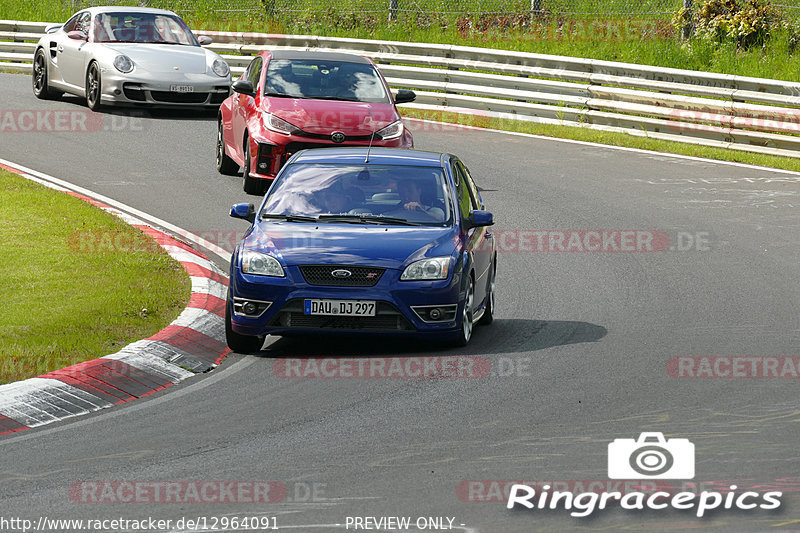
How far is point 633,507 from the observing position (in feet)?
21.8

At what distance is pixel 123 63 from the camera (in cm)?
2197

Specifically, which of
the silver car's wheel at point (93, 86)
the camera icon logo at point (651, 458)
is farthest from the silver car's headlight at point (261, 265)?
the silver car's wheel at point (93, 86)

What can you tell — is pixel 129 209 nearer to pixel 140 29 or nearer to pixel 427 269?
pixel 427 269

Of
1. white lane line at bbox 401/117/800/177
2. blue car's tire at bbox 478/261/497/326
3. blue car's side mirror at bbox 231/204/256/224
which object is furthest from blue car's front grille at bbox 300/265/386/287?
white lane line at bbox 401/117/800/177

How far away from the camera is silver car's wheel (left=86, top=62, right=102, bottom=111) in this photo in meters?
22.4

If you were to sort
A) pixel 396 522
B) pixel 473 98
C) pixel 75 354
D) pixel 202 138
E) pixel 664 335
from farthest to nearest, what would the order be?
pixel 473 98
pixel 202 138
pixel 664 335
pixel 75 354
pixel 396 522

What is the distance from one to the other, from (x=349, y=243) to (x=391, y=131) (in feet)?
22.9

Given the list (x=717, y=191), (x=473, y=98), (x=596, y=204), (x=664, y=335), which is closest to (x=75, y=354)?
(x=664, y=335)

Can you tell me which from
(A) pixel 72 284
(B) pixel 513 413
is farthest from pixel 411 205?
(A) pixel 72 284

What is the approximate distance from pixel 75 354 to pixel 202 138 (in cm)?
1185

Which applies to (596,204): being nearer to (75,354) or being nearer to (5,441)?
(75,354)

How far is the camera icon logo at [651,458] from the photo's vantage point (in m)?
7.19

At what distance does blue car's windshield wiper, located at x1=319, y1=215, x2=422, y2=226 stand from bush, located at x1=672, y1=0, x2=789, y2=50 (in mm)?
16027

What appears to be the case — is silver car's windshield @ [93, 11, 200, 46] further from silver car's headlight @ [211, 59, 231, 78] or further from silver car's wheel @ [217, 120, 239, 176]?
silver car's wheel @ [217, 120, 239, 176]
